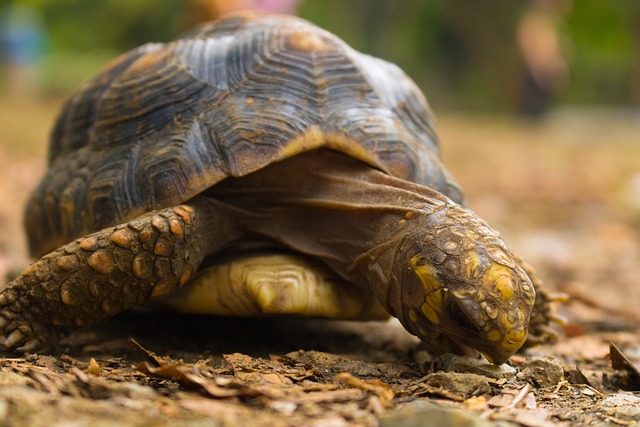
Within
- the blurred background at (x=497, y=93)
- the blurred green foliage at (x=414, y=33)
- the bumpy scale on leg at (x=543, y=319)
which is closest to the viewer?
the bumpy scale on leg at (x=543, y=319)

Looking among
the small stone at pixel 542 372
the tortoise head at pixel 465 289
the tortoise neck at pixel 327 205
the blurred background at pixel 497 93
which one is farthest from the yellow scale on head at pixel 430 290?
the blurred background at pixel 497 93

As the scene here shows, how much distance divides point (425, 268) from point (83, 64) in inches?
866

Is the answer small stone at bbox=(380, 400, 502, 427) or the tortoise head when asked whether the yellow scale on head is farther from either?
small stone at bbox=(380, 400, 502, 427)

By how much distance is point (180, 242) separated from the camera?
2.59 m

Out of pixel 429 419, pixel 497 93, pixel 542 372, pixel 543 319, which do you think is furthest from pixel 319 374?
pixel 497 93

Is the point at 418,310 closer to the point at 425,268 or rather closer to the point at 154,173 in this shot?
the point at 425,268

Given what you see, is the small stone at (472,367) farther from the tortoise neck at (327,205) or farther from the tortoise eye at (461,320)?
the tortoise neck at (327,205)

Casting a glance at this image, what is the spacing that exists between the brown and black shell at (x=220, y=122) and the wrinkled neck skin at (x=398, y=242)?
0.55 ft

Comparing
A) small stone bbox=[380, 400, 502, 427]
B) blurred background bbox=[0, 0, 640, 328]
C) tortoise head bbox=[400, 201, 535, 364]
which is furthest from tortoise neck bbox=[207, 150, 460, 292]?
blurred background bbox=[0, 0, 640, 328]

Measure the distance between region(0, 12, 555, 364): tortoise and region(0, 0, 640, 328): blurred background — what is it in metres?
1.73

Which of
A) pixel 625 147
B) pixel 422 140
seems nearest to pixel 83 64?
pixel 625 147

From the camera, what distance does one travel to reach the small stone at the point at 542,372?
2.45 metres

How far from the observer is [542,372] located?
2.48 m

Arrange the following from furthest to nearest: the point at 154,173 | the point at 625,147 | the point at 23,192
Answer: the point at 625,147 < the point at 23,192 < the point at 154,173
